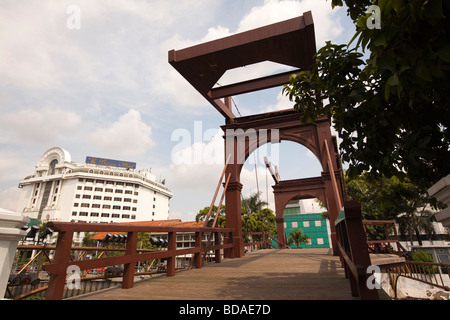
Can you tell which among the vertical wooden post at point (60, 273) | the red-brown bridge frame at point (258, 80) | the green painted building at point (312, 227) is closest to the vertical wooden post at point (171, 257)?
the vertical wooden post at point (60, 273)

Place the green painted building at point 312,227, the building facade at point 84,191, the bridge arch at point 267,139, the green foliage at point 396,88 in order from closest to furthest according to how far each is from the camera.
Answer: the green foliage at point 396,88 < the bridge arch at point 267,139 < the green painted building at point 312,227 < the building facade at point 84,191

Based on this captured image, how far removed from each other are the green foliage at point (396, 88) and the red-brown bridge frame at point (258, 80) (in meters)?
2.95

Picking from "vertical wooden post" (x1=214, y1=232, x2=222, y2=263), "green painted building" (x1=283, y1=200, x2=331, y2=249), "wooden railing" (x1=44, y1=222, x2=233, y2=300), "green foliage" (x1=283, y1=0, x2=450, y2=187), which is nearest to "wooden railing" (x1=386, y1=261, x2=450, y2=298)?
"vertical wooden post" (x1=214, y1=232, x2=222, y2=263)

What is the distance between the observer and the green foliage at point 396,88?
112 cm

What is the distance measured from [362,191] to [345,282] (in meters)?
19.3

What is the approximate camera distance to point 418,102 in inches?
72.6

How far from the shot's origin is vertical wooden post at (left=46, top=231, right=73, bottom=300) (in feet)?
6.86

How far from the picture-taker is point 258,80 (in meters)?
7.51

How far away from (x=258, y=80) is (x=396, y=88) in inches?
264

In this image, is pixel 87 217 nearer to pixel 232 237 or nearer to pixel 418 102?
pixel 232 237

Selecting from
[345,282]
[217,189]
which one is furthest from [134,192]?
[345,282]

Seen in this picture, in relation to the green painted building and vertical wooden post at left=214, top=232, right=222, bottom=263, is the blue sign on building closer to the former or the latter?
the green painted building

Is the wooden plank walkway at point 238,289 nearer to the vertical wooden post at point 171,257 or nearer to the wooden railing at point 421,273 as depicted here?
the vertical wooden post at point 171,257

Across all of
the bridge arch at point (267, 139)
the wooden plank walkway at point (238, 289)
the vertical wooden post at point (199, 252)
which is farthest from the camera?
the bridge arch at point (267, 139)
